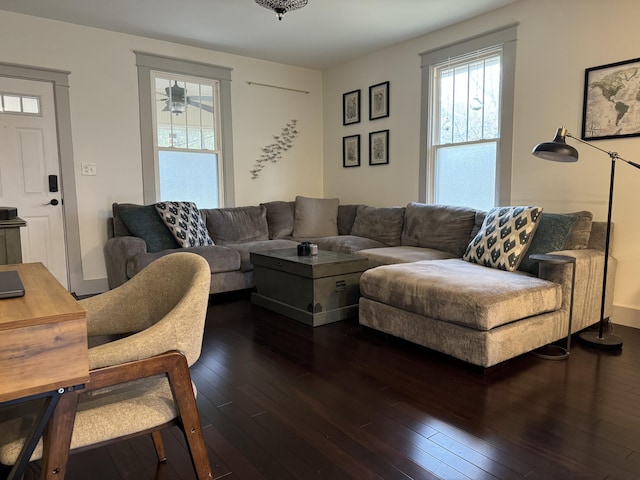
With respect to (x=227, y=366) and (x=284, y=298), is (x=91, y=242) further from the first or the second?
(x=227, y=366)

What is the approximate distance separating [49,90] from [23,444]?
13.1 ft

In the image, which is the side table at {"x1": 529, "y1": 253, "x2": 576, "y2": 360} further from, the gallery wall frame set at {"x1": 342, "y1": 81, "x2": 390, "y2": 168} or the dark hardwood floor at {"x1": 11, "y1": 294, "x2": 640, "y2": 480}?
the gallery wall frame set at {"x1": 342, "y1": 81, "x2": 390, "y2": 168}

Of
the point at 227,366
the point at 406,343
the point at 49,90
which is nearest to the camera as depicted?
the point at 227,366

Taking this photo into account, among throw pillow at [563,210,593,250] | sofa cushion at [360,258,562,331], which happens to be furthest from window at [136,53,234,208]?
throw pillow at [563,210,593,250]

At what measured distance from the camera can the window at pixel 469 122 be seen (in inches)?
153

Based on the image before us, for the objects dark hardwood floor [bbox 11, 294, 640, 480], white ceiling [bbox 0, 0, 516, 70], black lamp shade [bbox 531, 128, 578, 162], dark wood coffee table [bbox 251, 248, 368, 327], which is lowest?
dark hardwood floor [bbox 11, 294, 640, 480]

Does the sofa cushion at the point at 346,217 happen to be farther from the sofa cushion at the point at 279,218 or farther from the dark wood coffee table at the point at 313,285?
the dark wood coffee table at the point at 313,285

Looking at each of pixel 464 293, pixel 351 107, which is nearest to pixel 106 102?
pixel 351 107

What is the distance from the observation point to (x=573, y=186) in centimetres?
344

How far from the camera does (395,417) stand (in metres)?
1.94

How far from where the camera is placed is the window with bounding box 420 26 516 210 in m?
3.88

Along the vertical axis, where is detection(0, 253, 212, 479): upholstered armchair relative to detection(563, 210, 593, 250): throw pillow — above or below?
below

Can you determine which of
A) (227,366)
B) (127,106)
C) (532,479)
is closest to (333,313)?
(227,366)

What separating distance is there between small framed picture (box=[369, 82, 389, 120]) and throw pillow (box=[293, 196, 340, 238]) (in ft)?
3.89
